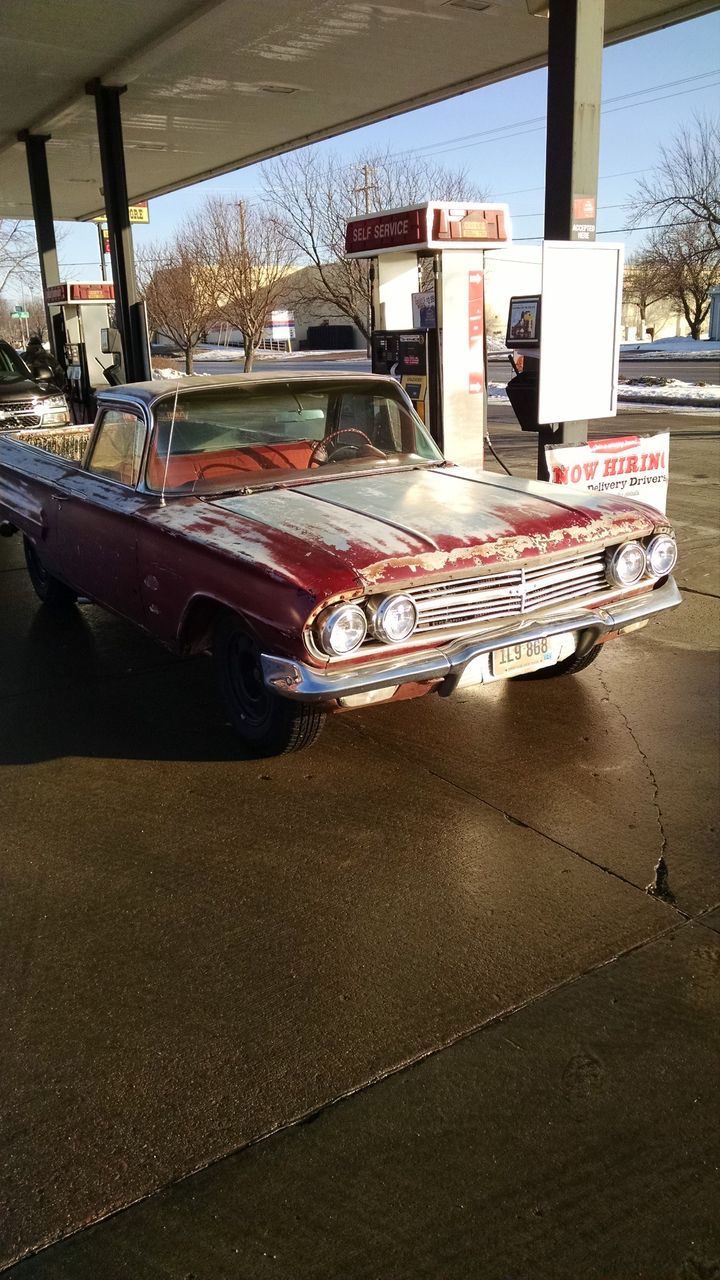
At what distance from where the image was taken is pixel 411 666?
158 inches

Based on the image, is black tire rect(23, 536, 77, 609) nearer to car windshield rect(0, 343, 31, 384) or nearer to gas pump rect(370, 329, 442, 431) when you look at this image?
gas pump rect(370, 329, 442, 431)

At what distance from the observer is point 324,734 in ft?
16.1

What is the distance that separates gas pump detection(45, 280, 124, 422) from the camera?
19156 millimetres

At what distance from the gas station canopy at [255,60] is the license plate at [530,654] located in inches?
265

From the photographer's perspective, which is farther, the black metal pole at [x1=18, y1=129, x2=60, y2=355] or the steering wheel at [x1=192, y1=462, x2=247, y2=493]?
the black metal pole at [x1=18, y1=129, x2=60, y2=355]

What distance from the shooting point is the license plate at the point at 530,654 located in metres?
4.28

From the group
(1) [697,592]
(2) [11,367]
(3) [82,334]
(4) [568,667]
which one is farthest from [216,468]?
(3) [82,334]

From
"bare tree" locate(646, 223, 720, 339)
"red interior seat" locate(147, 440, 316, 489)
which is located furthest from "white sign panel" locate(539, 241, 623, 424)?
"bare tree" locate(646, 223, 720, 339)

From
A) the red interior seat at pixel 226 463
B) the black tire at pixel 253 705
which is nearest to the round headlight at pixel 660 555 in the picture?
the black tire at pixel 253 705

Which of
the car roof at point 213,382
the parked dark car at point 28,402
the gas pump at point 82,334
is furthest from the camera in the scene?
the gas pump at point 82,334

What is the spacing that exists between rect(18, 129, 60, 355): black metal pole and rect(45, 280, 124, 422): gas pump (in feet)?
2.01

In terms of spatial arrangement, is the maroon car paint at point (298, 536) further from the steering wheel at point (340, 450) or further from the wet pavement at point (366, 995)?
the wet pavement at point (366, 995)

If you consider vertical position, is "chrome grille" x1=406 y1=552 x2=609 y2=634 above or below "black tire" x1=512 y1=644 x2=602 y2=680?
above

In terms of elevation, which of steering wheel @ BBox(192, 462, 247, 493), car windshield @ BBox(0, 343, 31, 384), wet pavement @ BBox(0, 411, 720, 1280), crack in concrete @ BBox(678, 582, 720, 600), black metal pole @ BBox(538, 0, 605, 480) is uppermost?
black metal pole @ BBox(538, 0, 605, 480)
